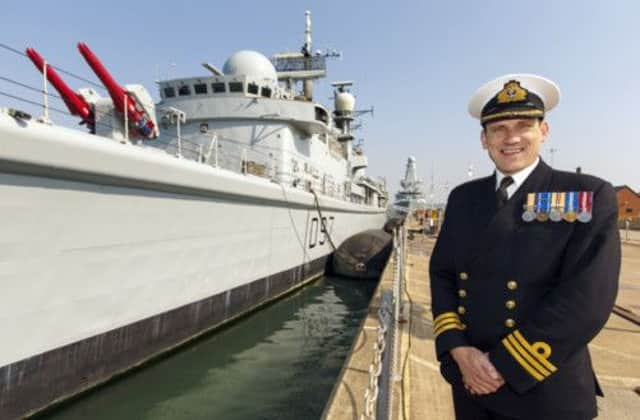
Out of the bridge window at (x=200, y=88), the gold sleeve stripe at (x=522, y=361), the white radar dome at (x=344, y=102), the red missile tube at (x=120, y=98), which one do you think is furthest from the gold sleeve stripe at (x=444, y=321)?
the white radar dome at (x=344, y=102)

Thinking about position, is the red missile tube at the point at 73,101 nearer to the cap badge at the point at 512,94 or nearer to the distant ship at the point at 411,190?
the cap badge at the point at 512,94

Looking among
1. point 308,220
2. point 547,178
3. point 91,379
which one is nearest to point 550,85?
point 547,178

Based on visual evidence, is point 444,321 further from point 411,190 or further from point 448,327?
point 411,190

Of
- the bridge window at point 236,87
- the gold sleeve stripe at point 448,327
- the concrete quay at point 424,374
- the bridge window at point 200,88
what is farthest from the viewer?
the bridge window at point 200,88

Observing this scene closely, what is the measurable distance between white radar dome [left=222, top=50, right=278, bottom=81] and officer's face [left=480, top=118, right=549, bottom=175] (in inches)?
456

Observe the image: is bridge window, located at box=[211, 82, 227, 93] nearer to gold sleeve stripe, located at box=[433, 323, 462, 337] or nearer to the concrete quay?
the concrete quay

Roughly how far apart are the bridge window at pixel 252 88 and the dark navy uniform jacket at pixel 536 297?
984 centimetres

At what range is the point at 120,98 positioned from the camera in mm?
5668

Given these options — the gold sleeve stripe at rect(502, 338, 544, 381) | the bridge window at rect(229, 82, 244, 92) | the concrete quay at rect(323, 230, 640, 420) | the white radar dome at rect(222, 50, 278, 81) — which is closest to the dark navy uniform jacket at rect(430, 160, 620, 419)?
the gold sleeve stripe at rect(502, 338, 544, 381)

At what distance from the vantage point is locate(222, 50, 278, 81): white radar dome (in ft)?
40.2

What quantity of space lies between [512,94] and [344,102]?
21.1 metres

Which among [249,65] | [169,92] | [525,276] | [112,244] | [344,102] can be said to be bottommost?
[112,244]

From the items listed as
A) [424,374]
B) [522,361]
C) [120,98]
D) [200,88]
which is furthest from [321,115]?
[522,361]

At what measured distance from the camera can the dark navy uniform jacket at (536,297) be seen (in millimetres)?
1208
